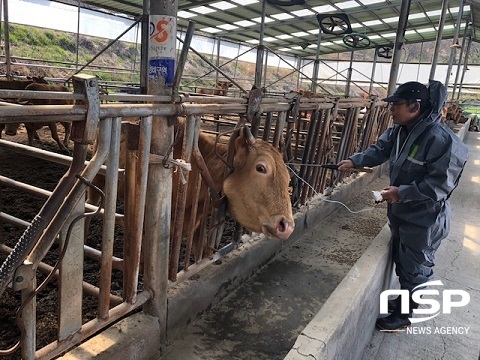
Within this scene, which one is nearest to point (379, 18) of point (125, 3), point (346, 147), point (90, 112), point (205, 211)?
point (125, 3)

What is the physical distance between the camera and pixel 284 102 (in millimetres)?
3760

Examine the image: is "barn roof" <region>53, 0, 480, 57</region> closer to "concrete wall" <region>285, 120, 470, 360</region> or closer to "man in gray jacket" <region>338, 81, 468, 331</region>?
"man in gray jacket" <region>338, 81, 468, 331</region>

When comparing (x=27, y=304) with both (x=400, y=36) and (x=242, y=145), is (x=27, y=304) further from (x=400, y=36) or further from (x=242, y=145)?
(x=400, y=36)

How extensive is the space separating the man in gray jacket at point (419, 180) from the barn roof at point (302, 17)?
7.01 metres

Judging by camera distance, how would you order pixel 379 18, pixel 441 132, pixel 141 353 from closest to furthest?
pixel 141 353
pixel 441 132
pixel 379 18

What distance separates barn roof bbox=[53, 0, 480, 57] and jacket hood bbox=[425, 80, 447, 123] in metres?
7.01

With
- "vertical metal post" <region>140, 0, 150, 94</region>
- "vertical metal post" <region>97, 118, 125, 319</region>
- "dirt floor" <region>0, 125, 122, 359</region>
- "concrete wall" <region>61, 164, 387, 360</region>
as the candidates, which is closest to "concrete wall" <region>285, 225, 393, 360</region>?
"concrete wall" <region>61, 164, 387, 360</region>

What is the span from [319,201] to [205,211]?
2672 millimetres

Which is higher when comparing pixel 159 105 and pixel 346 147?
pixel 159 105

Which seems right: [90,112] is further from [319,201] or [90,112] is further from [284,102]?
[319,201]

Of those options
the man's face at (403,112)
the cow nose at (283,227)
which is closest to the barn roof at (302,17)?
the man's face at (403,112)

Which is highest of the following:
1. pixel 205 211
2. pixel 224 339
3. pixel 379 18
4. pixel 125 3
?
pixel 379 18

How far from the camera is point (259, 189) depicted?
2.74 m

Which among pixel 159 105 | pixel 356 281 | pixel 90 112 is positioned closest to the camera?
pixel 90 112
